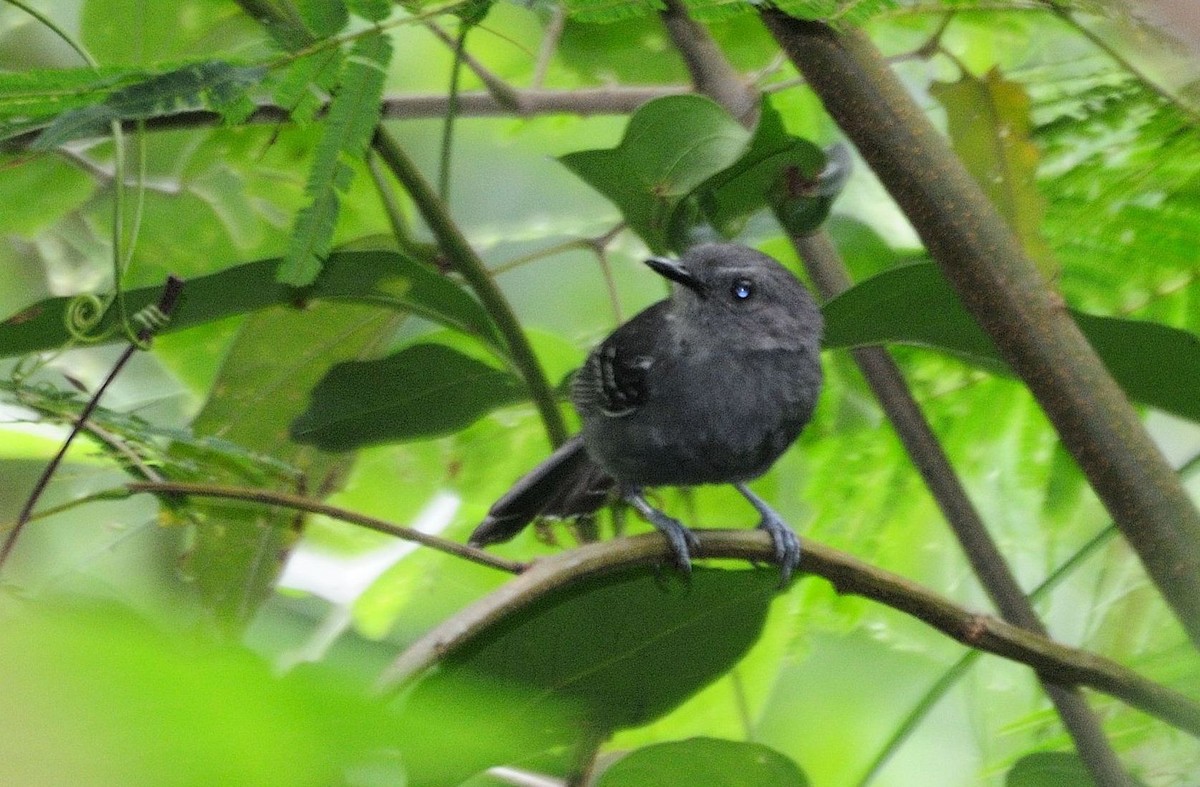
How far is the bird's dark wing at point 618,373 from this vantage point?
1818 mm

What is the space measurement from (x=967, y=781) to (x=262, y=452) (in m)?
1.16

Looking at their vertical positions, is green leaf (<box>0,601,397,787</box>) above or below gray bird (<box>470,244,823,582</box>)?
below

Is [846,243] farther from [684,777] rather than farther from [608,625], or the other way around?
[684,777]

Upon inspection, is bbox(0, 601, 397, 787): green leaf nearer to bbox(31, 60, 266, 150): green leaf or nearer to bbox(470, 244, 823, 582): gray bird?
bbox(31, 60, 266, 150): green leaf

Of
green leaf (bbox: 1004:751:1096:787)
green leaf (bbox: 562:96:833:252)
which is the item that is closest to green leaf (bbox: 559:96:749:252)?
green leaf (bbox: 562:96:833:252)

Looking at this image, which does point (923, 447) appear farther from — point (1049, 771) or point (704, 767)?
point (704, 767)

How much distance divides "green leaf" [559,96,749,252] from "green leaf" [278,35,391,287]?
0.31m

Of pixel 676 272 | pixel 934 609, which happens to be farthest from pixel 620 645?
pixel 676 272

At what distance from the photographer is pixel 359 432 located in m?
1.71

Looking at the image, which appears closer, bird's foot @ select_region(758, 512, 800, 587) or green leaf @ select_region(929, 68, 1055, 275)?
bird's foot @ select_region(758, 512, 800, 587)

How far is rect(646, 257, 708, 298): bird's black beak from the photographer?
1717 millimetres

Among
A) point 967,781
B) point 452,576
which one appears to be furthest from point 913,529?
point 452,576

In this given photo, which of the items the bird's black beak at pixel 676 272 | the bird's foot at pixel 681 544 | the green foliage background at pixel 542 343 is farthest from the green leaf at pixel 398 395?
the bird's foot at pixel 681 544

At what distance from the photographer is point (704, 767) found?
1.25 m
